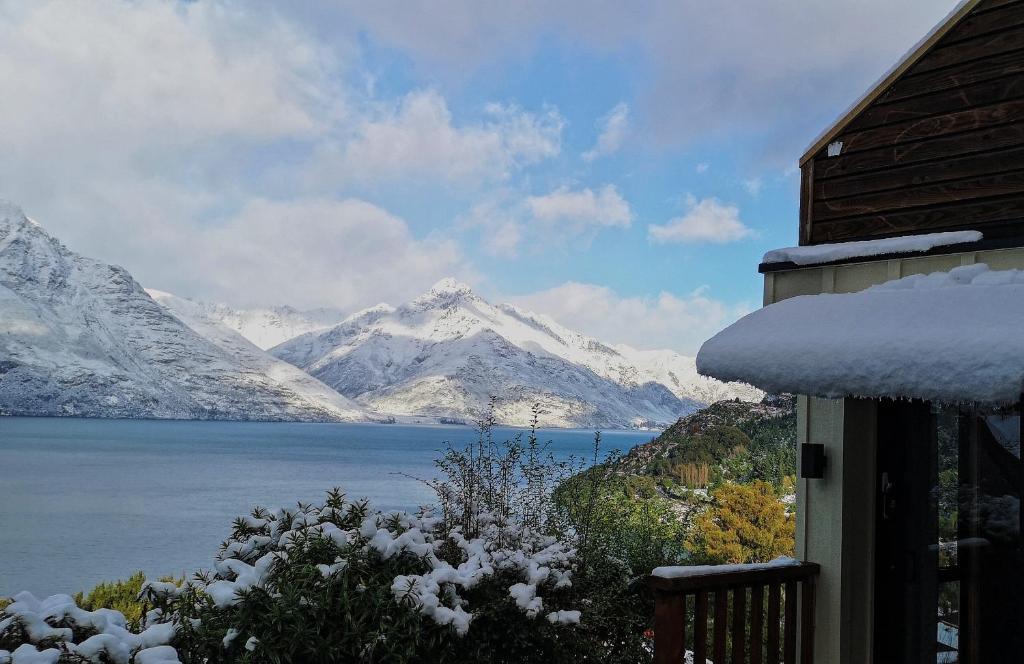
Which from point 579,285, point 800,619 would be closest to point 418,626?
point 800,619

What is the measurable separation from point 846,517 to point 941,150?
1.65 meters

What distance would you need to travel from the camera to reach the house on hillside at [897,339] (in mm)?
2777

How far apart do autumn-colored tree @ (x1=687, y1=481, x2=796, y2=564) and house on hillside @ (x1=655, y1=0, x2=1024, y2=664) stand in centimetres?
354

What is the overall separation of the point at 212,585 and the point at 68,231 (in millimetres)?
132186

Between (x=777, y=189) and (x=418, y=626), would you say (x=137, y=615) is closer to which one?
(x=418, y=626)

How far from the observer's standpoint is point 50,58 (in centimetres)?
2998

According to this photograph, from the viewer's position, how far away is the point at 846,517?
3293 mm

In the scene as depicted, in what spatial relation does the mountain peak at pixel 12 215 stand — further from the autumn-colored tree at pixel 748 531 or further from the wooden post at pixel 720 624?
the wooden post at pixel 720 624

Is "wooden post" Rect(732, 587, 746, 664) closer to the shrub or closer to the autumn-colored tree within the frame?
the shrub

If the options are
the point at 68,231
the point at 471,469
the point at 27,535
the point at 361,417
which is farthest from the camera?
the point at 68,231

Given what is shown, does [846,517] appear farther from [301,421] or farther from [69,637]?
[301,421]

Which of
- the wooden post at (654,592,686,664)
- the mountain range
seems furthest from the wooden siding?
the mountain range

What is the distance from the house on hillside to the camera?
9.11 feet

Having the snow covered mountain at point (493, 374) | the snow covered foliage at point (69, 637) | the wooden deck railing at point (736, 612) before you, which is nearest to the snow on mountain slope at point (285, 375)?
the snow covered mountain at point (493, 374)
